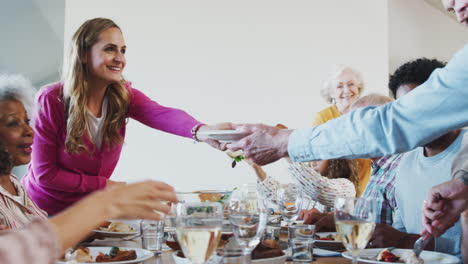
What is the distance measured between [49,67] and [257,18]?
2597mm

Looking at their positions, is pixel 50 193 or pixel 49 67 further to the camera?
pixel 49 67

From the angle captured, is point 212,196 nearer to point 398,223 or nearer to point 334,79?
point 398,223

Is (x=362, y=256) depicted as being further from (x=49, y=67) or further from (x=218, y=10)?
(x=49, y=67)

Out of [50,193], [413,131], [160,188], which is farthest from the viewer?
[50,193]

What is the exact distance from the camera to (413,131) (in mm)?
1214

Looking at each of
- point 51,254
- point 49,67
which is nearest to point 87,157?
point 51,254

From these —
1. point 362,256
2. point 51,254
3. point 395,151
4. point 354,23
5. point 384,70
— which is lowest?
point 362,256

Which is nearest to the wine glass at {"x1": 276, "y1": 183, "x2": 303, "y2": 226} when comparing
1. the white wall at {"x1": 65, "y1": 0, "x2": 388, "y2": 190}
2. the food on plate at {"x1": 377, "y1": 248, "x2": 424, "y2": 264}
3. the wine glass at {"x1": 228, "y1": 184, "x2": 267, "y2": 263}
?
the food on plate at {"x1": 377, "y1": 248, "x2": 424, "y2": 264}

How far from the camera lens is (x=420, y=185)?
1.60 metres

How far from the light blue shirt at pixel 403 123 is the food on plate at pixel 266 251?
1.17 ft

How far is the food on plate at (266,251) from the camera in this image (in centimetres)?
108

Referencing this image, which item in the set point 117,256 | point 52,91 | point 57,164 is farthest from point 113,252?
point 52,91

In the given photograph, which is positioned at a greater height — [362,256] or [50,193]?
[50,193]

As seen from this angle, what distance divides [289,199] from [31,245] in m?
1.13
